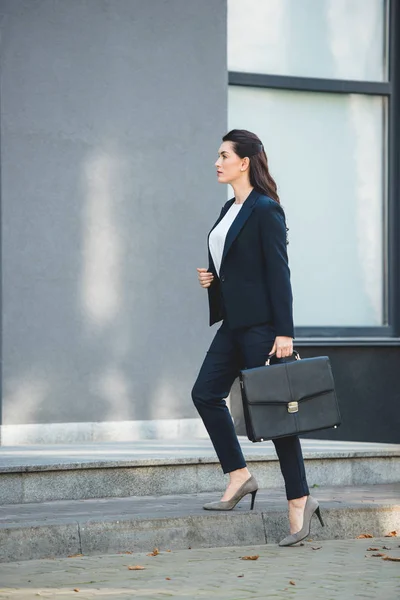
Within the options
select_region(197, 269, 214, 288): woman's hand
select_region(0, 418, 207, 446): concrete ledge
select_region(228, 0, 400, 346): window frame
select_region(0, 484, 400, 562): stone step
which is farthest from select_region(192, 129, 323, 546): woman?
select_region(228, 0, 400, 346): window frame

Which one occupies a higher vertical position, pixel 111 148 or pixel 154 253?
pixel 111 148

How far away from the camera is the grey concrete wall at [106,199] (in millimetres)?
9000

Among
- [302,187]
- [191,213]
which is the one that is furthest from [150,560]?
[302,187]

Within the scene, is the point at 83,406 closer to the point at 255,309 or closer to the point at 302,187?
the point at 302,187

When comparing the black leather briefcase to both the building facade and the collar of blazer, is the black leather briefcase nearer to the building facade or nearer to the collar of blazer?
the collar of blazer

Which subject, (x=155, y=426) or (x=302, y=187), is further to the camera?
(x=302, y=187)

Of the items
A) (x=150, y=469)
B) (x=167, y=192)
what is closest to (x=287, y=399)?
(x=150, y=469)

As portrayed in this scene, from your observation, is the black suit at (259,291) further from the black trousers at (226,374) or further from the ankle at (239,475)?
the ankle at (239,475)

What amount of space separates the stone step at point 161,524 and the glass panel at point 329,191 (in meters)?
3.59

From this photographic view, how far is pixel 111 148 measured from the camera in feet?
30.6

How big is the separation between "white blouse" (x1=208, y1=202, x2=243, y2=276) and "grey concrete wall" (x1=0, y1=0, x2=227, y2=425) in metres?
3.12

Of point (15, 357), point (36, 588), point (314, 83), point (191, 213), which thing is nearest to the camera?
point (36, 588)

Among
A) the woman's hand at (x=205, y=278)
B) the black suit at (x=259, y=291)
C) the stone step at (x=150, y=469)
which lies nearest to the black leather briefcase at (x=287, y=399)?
the black suit at (x=259, y=291)

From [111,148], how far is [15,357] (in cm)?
172
